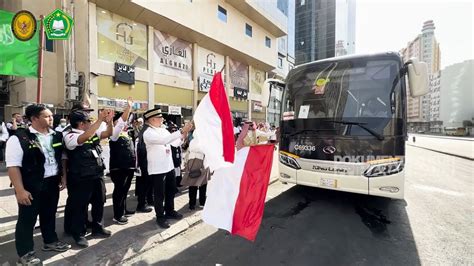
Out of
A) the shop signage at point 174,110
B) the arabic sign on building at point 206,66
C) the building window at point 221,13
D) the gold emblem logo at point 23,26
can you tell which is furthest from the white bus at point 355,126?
the building window at point 221,13

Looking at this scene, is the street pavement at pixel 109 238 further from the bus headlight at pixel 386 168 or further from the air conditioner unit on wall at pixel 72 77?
the air conditioner unit on wall at pixel 72 77

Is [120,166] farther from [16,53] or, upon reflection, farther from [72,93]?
[72,93]

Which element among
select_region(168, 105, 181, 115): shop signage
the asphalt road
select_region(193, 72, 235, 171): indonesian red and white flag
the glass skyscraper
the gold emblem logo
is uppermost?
the glass skyscraper

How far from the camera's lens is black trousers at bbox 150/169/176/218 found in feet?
13.5

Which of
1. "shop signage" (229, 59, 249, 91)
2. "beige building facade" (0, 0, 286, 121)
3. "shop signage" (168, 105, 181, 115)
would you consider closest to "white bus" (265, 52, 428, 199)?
"beige building facade" (0, 0, 286, 121)

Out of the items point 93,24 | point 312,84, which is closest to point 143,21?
point 93,24

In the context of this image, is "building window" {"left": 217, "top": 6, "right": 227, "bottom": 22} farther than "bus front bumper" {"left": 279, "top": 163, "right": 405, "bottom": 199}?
Yes

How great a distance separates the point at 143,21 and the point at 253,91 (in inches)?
547

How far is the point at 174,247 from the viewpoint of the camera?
364 cm

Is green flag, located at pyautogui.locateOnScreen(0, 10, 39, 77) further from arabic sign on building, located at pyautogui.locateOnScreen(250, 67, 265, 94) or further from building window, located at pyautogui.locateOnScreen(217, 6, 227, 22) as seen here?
arabic sign on building, located at pyautogui.locateOnScreen(250, 67, 265, 94)

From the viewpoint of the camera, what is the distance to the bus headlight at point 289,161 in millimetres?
5207

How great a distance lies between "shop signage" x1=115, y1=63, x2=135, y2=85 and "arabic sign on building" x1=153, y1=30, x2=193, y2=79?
209 centimetres

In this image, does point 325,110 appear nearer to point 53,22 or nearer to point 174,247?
point 174,247

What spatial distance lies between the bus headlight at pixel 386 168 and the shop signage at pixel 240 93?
20.1 m
